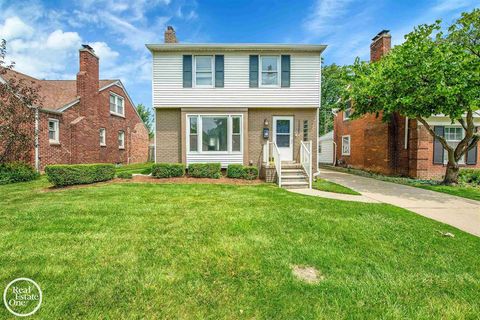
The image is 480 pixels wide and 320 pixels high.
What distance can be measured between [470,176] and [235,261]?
13.5m

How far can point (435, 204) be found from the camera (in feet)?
21.3

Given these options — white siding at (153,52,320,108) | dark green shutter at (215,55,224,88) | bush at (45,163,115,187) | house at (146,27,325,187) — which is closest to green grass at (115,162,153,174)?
house at (146,27,325,187)

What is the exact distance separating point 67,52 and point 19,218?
15.0 metres

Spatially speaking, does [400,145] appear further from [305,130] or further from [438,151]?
[305,130]

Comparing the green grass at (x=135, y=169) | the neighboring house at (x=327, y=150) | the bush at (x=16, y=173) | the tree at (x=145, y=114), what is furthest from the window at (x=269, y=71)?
the tree at (x=145, y=114)

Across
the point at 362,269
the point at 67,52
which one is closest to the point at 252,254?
the point at 362,269

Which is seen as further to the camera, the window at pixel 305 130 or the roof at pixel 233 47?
the window at pixel 305 130

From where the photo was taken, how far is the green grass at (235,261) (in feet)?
7.52

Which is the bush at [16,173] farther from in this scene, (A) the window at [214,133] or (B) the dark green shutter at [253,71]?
(B) the dark green shutter at [253,71]

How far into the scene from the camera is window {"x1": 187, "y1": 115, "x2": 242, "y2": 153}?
35.4 ft

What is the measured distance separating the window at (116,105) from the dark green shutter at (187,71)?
9700 mm

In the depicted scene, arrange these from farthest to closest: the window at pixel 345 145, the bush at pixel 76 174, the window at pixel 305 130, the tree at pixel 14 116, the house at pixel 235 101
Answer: the window at pixel 345 145 → the window at pixel 305 130 → the house at pixel 235 101 → the tree at pixel 14 116 → the bush at pixel 76 174

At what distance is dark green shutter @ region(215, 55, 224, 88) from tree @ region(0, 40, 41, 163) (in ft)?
25.2

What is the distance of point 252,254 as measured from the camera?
334 cm
